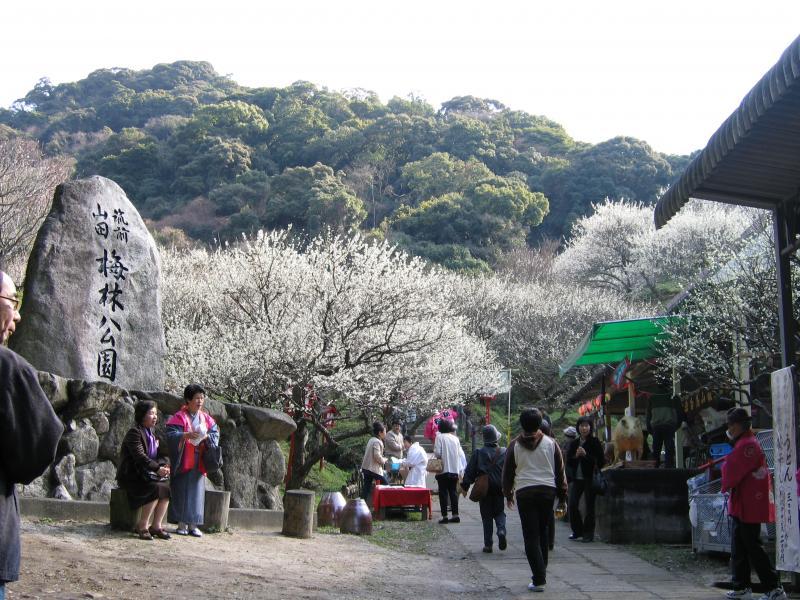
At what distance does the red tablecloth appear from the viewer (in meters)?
14.5

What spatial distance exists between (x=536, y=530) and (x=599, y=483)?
3935 millimetres

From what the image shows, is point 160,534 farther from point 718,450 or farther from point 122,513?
point 718,450

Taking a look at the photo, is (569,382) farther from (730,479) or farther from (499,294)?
(730,479)

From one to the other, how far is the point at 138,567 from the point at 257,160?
59573 millimetres

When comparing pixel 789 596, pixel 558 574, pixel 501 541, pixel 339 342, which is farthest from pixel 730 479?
pixel 339 342

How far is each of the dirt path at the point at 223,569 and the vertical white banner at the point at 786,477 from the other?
2.45m

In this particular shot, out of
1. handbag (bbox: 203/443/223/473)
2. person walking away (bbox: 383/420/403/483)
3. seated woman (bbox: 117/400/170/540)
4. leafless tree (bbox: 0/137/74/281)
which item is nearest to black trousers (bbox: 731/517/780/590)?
handbag (bbox: 203/443/223/473)

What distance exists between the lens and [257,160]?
64.5m

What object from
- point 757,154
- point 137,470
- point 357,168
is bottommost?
point 137,470

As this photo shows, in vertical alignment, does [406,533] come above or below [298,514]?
below

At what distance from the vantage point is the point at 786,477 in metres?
7.12

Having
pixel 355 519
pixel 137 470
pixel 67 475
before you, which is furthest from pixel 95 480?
pixel 355 519

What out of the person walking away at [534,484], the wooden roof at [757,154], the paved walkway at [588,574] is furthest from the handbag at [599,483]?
the wooden roof at [757,154]

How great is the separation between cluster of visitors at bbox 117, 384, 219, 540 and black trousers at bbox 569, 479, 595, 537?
5220 mm
